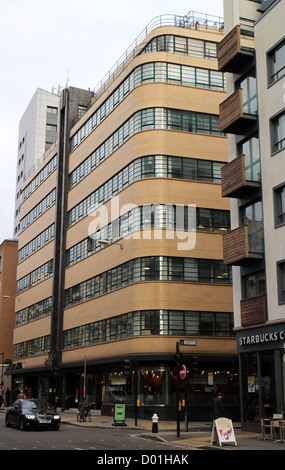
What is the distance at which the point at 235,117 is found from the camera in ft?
89.3

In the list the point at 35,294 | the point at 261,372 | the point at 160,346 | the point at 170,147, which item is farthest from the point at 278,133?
the point at 35,294

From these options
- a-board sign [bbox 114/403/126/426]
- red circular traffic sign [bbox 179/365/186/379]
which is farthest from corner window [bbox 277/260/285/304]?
a-board sign [bbox 114/403/126/426]

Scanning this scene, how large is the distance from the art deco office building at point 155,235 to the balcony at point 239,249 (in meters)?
9.45

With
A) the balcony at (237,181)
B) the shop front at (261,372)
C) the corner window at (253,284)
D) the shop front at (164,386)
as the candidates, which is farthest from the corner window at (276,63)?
the shop front at (164,386)

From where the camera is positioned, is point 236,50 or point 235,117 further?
point 236,50

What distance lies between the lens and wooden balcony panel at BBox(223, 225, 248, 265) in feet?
85.3

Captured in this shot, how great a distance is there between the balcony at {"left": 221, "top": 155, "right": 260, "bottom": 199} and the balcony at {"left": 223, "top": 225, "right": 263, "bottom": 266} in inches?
71.2

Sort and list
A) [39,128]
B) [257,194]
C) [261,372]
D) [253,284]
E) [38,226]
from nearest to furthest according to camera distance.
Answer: [261,372], [257,194], [253,284], [38,226], [39,128]

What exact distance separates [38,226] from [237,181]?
37.7 m

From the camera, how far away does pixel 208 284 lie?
37406 millimetres

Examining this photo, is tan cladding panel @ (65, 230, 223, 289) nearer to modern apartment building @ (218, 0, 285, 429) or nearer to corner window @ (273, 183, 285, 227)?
modern apartment building @ (218, 0, 285, 429)

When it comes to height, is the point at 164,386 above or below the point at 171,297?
below

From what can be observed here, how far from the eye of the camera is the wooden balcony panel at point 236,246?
26000 millimetres

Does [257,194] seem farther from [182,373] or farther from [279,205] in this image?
[182,373]
